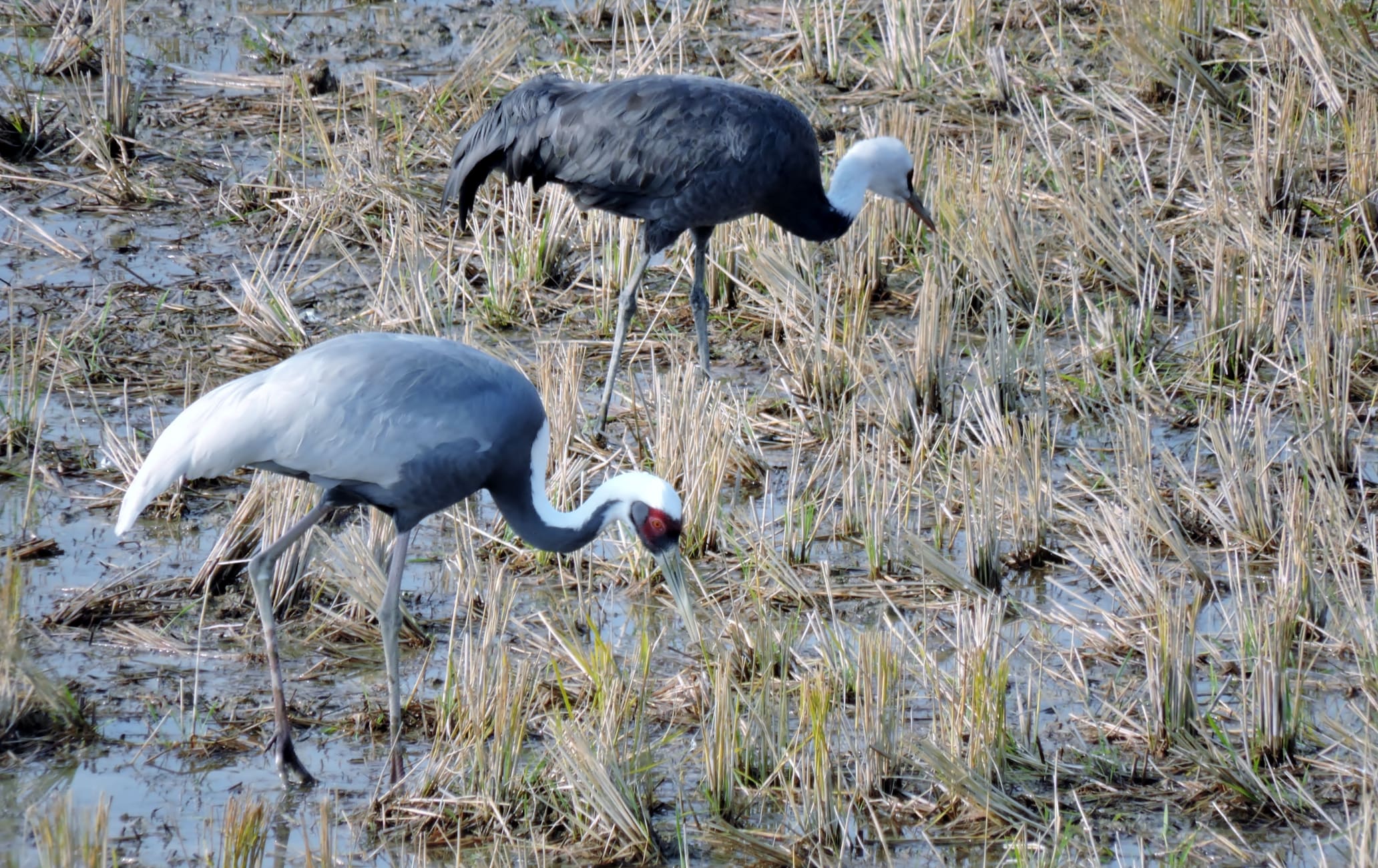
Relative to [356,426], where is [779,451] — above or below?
→ below

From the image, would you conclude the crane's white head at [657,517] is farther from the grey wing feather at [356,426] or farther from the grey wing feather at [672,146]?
the grey wing feather at [672,146]

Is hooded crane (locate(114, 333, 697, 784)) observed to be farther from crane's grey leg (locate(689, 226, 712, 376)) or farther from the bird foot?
crane's grey leg (locate(689, 226, 712, 376))

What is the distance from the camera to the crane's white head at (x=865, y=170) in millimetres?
7047

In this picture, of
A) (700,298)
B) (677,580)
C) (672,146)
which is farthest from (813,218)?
(677,580)

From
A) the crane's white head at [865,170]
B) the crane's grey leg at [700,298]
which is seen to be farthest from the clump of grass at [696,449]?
the crane's white head at [865,170]

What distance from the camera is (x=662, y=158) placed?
6.53 meters

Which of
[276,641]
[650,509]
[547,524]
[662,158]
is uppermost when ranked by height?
[662,158]

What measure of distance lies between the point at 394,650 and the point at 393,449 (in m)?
0.51

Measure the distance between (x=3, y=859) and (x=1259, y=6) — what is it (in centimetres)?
751

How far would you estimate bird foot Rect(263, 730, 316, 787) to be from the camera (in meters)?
4.39

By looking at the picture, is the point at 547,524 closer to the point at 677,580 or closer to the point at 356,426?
the point at 677,580

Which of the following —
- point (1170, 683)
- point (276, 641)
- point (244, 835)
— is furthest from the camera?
point (276, 641)

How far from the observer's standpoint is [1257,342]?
6.56m

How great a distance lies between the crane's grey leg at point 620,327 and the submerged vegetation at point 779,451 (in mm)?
109
